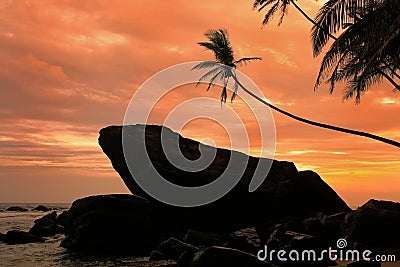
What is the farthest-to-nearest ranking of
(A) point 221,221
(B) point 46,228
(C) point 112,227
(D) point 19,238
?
(B) point 46,228 → (A) point 221,221 → (D) point 19,238 → (C) point 112,227

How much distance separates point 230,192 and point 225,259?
12.1m

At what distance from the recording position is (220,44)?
71.8 feet

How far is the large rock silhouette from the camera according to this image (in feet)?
67.3

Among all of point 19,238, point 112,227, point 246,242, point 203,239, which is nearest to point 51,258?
point 112,227

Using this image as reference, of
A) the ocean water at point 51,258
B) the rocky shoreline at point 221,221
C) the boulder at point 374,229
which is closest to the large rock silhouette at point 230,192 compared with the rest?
the rocky shoreline at point 221,221

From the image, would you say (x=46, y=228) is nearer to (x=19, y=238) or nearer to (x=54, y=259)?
(x=19, y=238)

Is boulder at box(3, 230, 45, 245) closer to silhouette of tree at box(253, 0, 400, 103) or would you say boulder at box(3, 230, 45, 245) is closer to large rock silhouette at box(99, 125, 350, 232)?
large rock silhouette at box(99, 125, 350, 232)

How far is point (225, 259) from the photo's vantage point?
8781 millimetres

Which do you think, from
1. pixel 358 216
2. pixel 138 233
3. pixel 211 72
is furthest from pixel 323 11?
pixel 138 233

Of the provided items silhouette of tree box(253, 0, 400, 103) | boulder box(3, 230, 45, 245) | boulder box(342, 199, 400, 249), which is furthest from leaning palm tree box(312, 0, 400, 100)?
boulder box(3, 230, 45, 245)

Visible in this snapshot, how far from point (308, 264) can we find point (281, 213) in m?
10.2

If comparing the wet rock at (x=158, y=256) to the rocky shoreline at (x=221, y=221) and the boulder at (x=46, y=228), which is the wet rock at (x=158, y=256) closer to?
the rocky shoreline at (x=221, y=221)

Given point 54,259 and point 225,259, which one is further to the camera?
point 54,259

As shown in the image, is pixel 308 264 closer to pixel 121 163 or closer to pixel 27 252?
pixel 27 252
